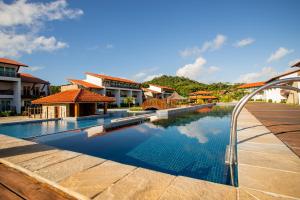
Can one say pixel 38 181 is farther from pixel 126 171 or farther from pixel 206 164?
pixel 206 164

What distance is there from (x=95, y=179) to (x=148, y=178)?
1206mm

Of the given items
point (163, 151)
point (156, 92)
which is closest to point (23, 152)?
point (163, 151)

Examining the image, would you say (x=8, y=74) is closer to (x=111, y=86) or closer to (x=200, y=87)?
(x=111, y=86)

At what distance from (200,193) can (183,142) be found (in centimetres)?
707

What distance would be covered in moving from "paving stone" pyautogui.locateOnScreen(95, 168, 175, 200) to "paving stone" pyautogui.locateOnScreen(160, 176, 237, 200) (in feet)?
0.57

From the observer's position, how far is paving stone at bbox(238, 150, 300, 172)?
4.69m

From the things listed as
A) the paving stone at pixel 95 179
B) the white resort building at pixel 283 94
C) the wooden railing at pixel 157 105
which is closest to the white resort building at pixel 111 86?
the wooden railing at pixel 157 105

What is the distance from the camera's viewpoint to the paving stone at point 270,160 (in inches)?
185

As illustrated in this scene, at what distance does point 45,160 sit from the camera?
5.34 meters

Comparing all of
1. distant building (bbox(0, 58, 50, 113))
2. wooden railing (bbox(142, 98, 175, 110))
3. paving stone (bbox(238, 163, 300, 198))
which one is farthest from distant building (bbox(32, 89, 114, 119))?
paving stone (bbox(238, 163, 300, 198))

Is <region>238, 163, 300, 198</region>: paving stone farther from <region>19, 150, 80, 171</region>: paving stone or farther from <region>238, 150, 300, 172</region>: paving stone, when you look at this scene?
<region>19, 150, 80, 171</region>: paving stone

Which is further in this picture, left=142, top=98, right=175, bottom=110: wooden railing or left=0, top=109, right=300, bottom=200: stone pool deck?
left=142, top=98, right=175, bottom=110: wooden railing

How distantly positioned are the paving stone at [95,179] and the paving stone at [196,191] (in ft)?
4.23

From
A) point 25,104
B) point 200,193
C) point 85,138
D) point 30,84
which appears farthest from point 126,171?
point 30,84
